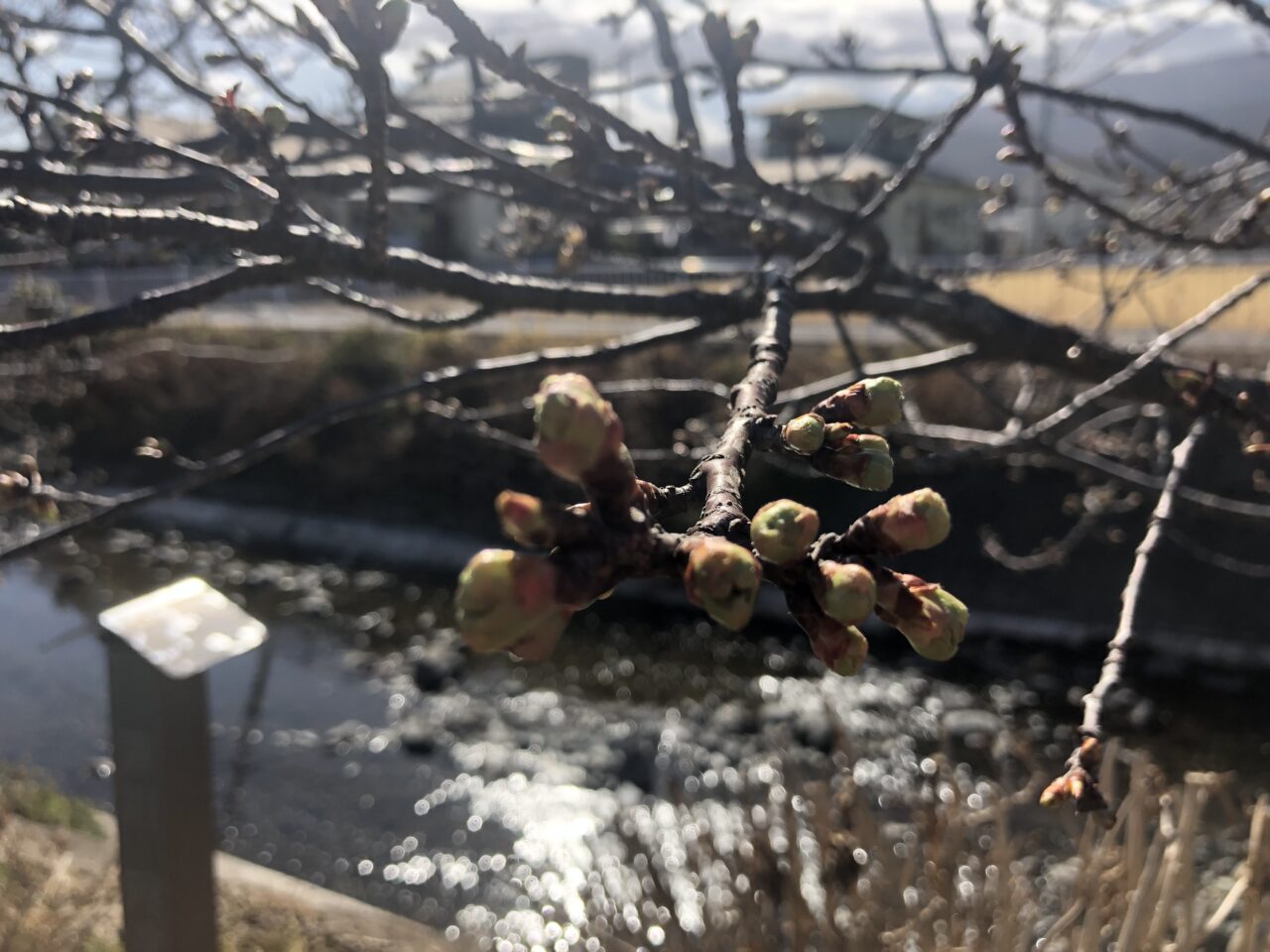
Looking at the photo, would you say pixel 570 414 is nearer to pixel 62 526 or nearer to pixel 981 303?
pixel 62 526

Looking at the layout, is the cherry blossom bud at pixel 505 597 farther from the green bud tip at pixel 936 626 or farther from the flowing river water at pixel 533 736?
the flowing river water at pixel 533 736

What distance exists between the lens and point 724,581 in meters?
0.51

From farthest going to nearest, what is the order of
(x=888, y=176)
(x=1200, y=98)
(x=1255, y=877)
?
(x=1200, y=98)
(x=888, y=176)
(x=1255, y=877)

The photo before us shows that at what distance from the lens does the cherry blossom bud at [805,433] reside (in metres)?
0.70

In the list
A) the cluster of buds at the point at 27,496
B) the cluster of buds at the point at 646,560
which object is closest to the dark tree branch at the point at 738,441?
the cluster of buds at the point at 646,560

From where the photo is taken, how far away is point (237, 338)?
15.6 m

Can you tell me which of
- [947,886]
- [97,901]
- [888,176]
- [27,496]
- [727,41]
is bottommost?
[97,901]

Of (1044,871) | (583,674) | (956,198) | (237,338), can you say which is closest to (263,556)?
(237,338)

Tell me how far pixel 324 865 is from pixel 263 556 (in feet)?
23.1

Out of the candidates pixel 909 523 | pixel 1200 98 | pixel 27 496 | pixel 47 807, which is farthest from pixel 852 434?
pixel 1200 98

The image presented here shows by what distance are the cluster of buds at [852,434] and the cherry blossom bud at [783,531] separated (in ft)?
0.46

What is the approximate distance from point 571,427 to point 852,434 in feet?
0.99

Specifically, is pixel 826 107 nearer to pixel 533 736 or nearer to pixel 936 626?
pixel 533 736

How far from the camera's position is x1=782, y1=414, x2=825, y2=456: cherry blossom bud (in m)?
0.70
